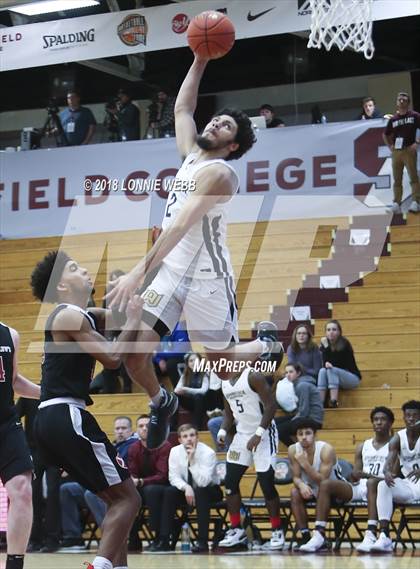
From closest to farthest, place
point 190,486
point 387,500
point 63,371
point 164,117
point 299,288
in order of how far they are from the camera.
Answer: point 63,371 → point 387,500 → point 190,486 → point 299,288 → point 164,117

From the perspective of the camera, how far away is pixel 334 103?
2009cm

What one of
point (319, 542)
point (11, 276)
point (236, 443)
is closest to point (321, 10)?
point (236, 443)

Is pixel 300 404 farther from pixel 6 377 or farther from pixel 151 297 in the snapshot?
pixel 151 297

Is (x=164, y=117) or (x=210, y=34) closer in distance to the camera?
(x=210, y=34)

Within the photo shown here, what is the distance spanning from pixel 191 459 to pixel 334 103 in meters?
9.85

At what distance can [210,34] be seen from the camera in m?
6.25

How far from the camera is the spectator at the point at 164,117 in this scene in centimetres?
1734

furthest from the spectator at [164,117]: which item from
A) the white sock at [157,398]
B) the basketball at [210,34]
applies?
the white sock at [157,398]

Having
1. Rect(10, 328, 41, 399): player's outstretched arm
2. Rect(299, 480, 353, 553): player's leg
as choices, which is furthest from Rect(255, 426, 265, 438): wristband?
Rect(10, 328, 41, 399): player's outstretched arm

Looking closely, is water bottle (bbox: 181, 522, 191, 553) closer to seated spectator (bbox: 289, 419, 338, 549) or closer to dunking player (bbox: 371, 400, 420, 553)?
seated spectator (bbox: 289, 419, 338, 549)

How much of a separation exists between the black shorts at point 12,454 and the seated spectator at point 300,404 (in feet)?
18.5

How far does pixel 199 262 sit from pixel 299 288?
9.39 meters

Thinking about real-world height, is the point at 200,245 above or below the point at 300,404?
above

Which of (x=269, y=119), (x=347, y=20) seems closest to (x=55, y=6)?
(x=269, y=119)
